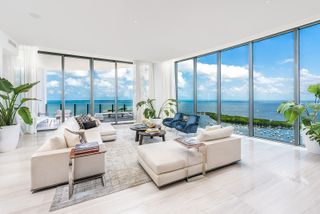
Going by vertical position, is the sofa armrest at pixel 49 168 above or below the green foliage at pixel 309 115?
below

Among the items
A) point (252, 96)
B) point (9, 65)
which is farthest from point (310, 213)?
point (9, 65)

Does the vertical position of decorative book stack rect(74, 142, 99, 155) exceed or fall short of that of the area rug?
it exceeds it

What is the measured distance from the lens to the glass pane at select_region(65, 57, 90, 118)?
6.61 m

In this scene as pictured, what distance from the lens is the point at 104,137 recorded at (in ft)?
14.9

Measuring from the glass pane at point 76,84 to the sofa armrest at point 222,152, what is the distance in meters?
6.10

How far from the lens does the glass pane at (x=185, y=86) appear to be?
727cm

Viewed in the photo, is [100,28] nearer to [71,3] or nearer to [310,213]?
[71,3]

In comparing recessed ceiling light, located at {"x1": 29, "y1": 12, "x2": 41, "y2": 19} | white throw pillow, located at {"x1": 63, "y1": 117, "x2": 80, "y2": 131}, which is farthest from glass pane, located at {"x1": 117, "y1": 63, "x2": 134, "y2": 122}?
recessed ceiling light, located at {"x1": 29, "y1": 12, "x2": 41, "y2": 19}

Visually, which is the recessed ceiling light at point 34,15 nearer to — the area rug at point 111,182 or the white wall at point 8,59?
the white wall at point 8,59

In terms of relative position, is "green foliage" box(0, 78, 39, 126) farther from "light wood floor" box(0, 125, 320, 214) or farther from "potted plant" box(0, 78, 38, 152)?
"light wood floor" box(0, 125, 320, 214)

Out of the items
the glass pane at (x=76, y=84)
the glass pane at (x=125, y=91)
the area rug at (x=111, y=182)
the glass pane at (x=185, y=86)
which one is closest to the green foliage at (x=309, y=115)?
the area rug at (x=111, y=182)

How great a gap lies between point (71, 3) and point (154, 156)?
326 cm

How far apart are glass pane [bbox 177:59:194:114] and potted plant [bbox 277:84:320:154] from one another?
13.1ft

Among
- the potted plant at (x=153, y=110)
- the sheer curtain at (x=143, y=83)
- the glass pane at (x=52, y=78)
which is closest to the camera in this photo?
the glass pane at (x=52, y=78)
